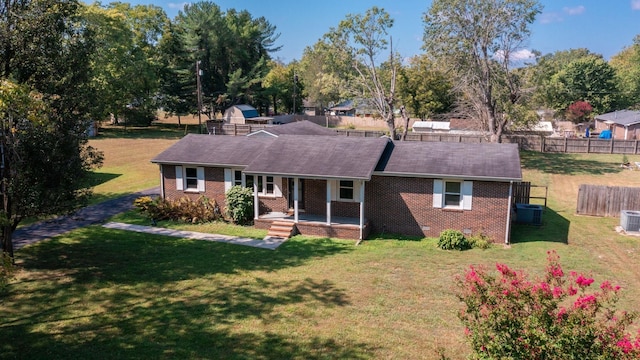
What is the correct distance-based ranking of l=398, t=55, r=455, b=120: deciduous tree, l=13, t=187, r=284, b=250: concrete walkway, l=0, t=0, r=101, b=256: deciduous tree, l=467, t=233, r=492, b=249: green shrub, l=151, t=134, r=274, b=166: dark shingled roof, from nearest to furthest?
1. l=0, t=0, r=101, b=256: deciduous tree
2. l=467, t=233, r=492, b=249: green shrub
3. l=13, t=187, r=284, b=250: concrete walkway
4. l=151, t=134, r=274, b=166: dark shingled roof
5. l=398, t=55, r=455, b=120: deciduous tree

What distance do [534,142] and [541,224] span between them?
2555 centimetres

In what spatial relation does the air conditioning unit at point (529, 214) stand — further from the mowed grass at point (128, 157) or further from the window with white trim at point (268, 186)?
the mowed grass at point (128, 157)

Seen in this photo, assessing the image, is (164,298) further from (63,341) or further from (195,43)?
(195,43)

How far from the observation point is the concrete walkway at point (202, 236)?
756 inches

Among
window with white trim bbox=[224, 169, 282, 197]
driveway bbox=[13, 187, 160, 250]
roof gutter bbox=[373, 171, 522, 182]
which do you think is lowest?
driveway bbox=[13, 187, 160, 250]

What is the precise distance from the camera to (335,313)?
497 inches

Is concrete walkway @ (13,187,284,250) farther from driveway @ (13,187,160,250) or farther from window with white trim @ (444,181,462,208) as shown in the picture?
window with white trim @ (444,181,462,208)

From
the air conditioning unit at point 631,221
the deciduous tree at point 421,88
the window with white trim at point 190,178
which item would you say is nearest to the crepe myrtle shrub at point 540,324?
the air conditioning unit at point 631,221

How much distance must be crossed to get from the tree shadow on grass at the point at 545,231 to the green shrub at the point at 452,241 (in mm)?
2526

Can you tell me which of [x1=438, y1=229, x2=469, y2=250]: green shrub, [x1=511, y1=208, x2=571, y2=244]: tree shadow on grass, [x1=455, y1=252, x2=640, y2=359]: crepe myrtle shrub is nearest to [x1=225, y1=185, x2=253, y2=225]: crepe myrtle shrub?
[x1=438, y1=229, x2=469, y2=250]: green shrub

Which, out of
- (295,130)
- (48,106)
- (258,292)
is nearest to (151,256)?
(258,292)

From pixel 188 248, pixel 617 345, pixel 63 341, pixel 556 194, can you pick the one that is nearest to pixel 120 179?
pixel 188 248

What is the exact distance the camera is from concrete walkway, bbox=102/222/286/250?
1920 cm

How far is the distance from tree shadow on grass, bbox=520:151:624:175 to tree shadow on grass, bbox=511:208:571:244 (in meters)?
13.6
